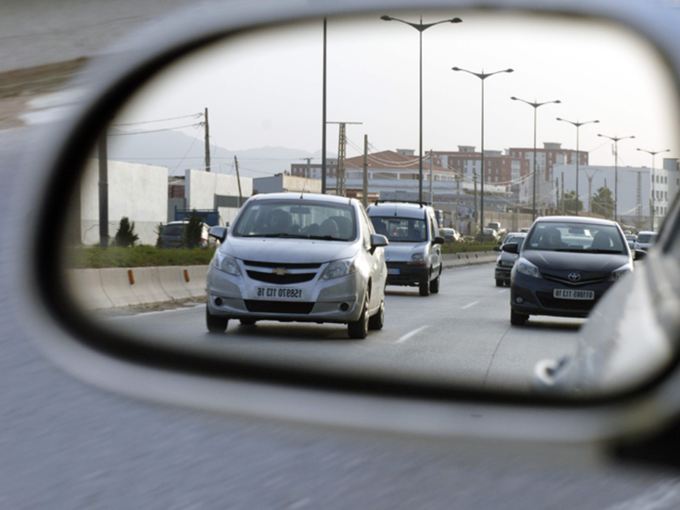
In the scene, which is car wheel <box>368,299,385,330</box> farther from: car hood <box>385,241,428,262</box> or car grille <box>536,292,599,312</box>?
car hood <box>385,241,428,262</box>

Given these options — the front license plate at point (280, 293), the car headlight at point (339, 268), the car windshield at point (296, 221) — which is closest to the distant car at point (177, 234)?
the car windshield at point (296, 221)

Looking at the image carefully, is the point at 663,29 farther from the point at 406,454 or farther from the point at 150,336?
the point at 406,454

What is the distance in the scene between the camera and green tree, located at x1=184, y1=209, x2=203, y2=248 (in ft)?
31.0

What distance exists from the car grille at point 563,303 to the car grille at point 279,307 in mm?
3631

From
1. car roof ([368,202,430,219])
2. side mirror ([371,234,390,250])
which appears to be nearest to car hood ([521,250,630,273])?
side mirror ([371,234,390,250])

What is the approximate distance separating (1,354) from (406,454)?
343cm

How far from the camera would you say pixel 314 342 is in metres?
3.96

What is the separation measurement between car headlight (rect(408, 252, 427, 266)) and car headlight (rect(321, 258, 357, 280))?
1231cm

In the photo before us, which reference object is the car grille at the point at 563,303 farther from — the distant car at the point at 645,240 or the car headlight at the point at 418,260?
the car headlight at the point at 418,260

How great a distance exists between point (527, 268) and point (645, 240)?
1.20 m

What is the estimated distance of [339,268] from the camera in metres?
8.08

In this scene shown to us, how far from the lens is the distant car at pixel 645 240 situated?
2.27 meters

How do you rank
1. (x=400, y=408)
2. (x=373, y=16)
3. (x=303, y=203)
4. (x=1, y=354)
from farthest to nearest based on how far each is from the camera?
1. (x=303, y=203)
2. (x=1, y=354)
3. (x=373, y=16)
4. (x=400, y=408)

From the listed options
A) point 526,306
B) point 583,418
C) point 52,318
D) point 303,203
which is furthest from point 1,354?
point 583,418
